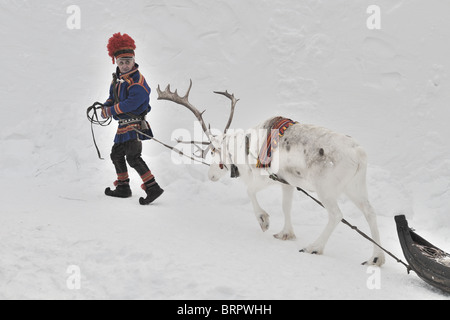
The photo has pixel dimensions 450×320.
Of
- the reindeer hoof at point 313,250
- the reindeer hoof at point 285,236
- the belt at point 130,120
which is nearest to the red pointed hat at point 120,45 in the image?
the belt at point 130,120

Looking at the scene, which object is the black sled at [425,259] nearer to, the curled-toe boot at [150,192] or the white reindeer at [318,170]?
the white reindeer at [318,170]

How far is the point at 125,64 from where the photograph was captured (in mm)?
5742

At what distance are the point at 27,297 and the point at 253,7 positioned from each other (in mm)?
7249

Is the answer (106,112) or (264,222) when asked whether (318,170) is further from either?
(106,112)

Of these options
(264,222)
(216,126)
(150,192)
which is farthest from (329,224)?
(216,126)

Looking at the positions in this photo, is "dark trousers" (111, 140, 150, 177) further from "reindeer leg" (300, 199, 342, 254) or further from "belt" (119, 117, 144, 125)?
"reindeer leg" (300, 199, 342, 254)

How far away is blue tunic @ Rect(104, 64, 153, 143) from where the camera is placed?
5.66m

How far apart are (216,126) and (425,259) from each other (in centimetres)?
450

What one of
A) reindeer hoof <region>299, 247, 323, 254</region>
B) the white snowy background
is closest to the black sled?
the white snowy background

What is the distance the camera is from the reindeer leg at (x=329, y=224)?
438cm

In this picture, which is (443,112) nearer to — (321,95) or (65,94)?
(321,95)

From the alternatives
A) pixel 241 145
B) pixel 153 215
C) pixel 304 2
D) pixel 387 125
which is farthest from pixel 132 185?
pixel 304 2

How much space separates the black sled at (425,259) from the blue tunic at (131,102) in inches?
128

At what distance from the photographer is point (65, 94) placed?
27.6 ft
